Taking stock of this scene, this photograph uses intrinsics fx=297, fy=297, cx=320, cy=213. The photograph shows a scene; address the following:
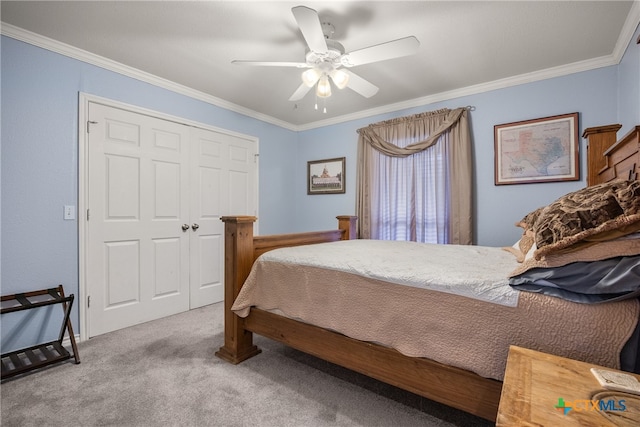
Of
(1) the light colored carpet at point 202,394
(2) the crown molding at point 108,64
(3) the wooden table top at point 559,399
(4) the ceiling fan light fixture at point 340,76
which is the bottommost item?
(1) the light colored carpet at point 202,394

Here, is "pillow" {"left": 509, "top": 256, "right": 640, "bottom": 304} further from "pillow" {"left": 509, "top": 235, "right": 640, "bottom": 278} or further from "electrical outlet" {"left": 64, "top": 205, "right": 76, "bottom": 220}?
"electrical outlet" {"left": 64, "top": 205, "right": 76, "bottom": 220}

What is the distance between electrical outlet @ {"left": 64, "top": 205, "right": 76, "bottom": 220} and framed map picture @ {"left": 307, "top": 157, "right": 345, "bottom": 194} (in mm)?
2821

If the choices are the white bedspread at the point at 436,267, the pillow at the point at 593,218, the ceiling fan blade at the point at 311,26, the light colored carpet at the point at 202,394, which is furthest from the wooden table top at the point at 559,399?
the ceiling fan blade at the point at 311,26

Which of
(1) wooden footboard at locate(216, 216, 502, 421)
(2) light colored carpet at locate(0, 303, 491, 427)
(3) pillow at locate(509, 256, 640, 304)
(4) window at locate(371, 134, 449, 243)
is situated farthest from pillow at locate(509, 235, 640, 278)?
(4) window at locate(371, 134, 449, 243)

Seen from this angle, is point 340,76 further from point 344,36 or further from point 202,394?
point 202,394

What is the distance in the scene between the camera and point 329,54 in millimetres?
2045

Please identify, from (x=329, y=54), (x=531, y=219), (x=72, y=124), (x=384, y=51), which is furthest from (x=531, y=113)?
(x=72, y=124)

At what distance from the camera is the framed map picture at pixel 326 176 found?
422 centimetres

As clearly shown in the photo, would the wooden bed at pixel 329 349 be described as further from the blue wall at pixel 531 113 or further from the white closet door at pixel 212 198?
the blue wall at pixel 531 113

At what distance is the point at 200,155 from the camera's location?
3381mm

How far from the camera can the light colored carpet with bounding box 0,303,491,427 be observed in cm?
151

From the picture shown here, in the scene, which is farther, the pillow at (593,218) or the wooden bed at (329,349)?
the wooden bed at (329,349)

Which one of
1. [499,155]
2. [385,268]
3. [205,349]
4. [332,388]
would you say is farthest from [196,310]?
[499,155]

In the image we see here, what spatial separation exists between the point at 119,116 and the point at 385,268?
2760 mm
